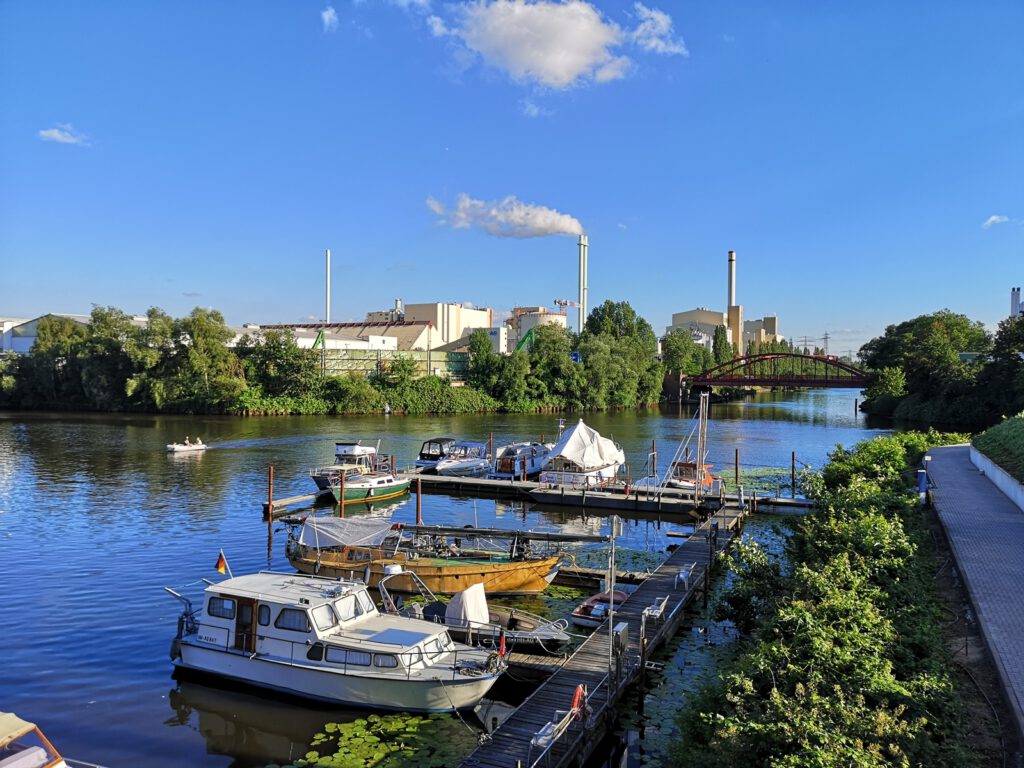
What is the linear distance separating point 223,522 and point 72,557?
22.5 feet

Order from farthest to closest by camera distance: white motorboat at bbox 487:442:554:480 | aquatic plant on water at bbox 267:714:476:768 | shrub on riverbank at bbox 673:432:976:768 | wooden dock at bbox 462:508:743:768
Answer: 1. white motorboat at bbox 487:442:554:480
2. aquatic plant on water at bbox 267:714:476:768
3. wooden dock at bbox 462:508:743:768
4. shrub on riverbank at bbox 673:432:976:768

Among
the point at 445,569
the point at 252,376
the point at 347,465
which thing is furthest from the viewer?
the point at 252,376

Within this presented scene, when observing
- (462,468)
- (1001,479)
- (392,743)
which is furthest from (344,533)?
(1001,479)

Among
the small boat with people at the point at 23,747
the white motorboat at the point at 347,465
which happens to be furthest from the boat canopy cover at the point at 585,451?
the small boat with people at the point at 23,747

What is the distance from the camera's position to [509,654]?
17.1 metres

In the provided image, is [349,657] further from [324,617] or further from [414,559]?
[414,559]

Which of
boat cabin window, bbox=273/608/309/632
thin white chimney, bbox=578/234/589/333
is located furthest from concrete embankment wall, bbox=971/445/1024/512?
thin white chimney, bbox=578/234/589/333

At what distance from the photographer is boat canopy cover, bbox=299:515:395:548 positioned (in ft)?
80.0

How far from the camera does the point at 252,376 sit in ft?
308

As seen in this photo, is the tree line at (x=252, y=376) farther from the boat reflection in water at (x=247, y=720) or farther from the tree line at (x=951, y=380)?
the boat reflection in water at (x=247, y=720)

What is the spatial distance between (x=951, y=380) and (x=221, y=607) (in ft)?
276

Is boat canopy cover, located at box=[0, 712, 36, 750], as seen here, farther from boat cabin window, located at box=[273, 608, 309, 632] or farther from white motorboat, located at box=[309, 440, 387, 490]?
white motorboat, located at box=[309, 440, 387, 490]

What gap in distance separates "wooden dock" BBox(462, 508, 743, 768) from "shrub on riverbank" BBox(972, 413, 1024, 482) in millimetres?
15398

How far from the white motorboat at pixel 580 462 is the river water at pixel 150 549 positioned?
391 centimetres
